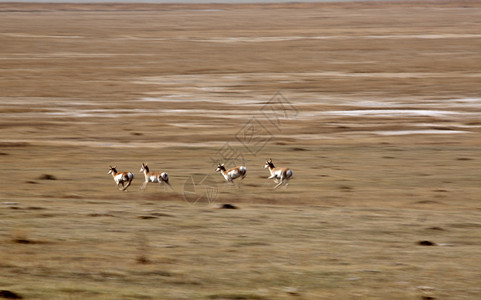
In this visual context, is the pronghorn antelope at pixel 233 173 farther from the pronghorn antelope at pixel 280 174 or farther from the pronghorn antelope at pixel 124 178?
the pronghorn antelope at pixel 124 178

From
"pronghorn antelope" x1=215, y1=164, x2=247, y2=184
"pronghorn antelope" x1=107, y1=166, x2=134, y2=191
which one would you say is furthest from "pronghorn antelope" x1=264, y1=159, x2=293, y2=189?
"pronghorn antelope" x1=107, y1=166, x2=134, y2=191

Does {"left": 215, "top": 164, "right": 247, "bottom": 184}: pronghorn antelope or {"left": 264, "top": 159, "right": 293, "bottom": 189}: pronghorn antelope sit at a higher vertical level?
{"left": 264, "top": 159, "right": 293, "bottom": 189}: pronghorn antelope

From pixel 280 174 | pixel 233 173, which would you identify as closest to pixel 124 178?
pixel 233 173

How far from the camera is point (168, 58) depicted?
29422 millimetres

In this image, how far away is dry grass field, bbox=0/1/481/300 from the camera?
5.45 metres

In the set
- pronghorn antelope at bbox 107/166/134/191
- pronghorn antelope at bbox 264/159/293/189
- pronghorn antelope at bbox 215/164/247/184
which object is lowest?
pronghorn antelope at bbox 107/166/134/191

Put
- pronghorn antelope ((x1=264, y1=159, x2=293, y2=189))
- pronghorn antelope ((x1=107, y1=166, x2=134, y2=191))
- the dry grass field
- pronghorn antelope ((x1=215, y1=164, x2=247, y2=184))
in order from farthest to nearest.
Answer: pronghorn antelope ((x1=264, y1=159, x2=293, y2=189)) < pronghorn antelope ((x1=215, y1=164, x2=247, y2=184)) < pronghorn antelope ((x1=107, y1=166, x2=134, y2=191)) < the dry grass field

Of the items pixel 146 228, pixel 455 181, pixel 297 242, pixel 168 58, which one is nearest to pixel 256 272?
pixel 297 242

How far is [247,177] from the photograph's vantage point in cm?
1055

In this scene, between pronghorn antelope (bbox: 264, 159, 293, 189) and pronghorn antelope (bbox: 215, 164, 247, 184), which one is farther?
pronghorn antelope (bbox: 264, 159, 293, 189)

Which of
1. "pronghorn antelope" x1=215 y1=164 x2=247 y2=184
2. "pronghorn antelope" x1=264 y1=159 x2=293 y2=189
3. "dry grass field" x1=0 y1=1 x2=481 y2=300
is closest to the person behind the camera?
"dry grass field" x1=0 y1=1 x2=481 y2=300

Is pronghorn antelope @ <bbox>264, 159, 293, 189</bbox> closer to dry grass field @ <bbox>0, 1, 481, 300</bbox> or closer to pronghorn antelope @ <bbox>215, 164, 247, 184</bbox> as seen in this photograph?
dry grass field @ <bbox>0, 1, 481, 300</bbox>

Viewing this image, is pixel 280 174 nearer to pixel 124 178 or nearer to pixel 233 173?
pixel 233 173

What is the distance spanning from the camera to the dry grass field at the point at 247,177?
17.9 feet
